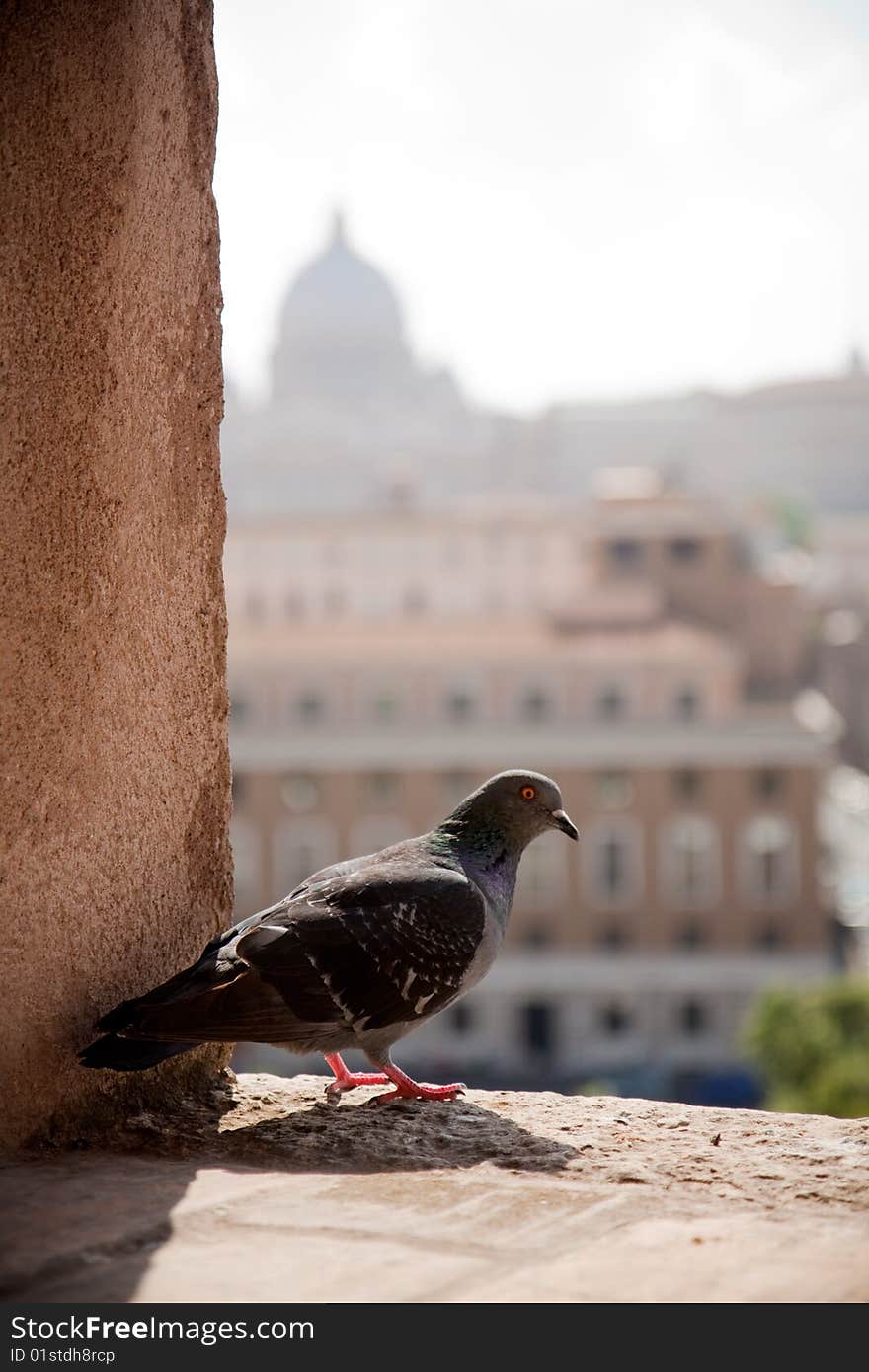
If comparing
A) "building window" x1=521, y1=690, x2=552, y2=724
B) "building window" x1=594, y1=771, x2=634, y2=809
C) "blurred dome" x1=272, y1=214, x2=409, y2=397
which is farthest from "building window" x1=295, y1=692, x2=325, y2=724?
"blurred dome" x1=272, y1=214, x2=409, y2=397

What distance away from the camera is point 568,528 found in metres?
45.2

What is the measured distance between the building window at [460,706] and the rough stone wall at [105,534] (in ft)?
83.0

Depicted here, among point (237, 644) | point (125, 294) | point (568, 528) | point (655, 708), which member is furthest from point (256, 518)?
point (125, 294)

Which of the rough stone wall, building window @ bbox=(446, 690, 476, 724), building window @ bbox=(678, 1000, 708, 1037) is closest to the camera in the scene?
the rough stone wall

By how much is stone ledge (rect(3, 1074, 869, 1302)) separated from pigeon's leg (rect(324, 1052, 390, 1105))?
0.08ft

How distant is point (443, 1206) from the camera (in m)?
1.66

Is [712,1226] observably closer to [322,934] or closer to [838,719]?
[322,934]

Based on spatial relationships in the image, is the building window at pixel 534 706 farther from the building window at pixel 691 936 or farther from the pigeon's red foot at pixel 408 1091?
the pigeon's red foot at pixel 408 1091

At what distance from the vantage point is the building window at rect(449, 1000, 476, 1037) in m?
26.8

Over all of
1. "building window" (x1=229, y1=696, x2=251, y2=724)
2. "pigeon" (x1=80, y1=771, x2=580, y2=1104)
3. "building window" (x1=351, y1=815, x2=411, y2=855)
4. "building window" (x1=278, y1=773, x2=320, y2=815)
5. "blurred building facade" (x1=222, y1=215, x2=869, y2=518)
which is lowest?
"building window" (x1=351, y1=815, x2=411, y2=855)

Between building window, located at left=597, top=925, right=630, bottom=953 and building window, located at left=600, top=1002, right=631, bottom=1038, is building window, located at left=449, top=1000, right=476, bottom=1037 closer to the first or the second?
building window, located at left=600, top=1002, right=631, bottom=1038

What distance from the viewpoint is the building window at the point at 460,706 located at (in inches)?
1082
